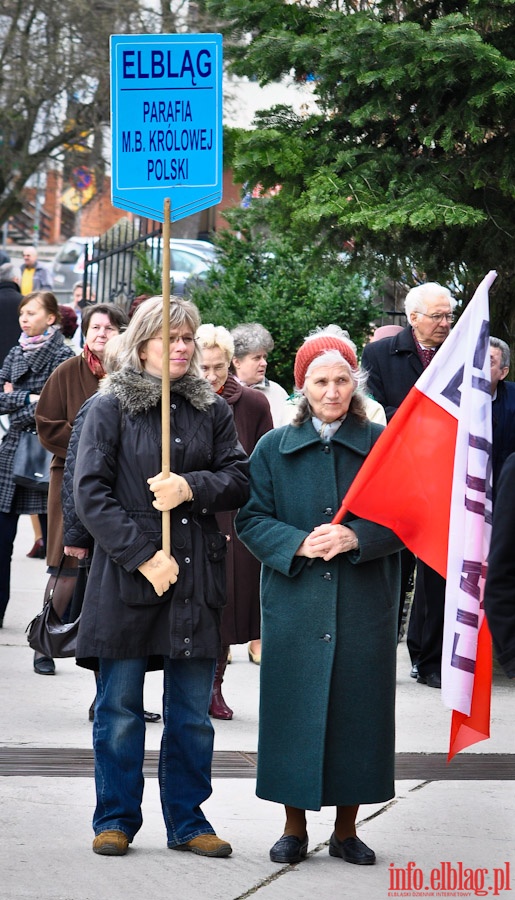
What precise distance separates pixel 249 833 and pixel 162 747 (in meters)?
0.54

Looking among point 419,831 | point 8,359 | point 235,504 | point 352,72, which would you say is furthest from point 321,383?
point 8,359

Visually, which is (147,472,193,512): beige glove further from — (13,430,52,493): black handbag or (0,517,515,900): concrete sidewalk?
(13,430,52,493): black handbag

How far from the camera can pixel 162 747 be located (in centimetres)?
508

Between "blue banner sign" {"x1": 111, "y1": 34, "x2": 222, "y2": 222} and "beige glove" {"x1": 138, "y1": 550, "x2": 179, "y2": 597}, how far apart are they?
1361mm

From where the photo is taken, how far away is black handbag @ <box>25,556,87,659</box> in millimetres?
6516

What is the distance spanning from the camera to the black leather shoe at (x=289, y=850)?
16.3ft

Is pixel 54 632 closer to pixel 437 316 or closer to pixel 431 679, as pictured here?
pixel 431 679

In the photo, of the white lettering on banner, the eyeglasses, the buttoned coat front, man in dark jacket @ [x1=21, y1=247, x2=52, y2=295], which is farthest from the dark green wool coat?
man in dark jacket @ [x1=21, y1=247, x2=52, y2=295]

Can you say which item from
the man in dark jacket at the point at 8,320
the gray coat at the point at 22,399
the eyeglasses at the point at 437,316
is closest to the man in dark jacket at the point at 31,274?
the man in dark jacket at the point at 8,320

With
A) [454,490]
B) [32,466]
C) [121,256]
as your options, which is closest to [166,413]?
[454,490]

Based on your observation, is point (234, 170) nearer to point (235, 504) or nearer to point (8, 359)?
point (8, 359)

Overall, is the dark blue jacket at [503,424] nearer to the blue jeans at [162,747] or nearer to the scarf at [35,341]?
the scarf at [35,341]

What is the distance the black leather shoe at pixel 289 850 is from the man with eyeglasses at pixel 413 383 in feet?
9.87

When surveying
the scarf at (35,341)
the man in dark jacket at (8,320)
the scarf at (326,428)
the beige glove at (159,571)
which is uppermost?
the man in dark jacket at (8,320)
